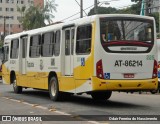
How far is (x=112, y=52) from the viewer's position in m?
15.2

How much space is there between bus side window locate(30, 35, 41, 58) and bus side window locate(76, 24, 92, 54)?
3.88 metres

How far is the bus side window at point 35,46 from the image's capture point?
19.8 metres

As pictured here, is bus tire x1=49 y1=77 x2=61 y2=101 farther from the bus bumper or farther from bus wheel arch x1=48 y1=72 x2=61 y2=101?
the bus bumper

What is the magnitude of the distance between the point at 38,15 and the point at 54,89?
169 ft

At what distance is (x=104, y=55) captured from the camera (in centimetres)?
1508

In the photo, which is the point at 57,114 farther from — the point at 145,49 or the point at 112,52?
the point at 145,49

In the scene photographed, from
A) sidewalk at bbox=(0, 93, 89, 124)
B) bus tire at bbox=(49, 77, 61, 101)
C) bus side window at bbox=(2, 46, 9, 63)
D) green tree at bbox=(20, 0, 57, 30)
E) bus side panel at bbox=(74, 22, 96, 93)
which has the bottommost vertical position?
sidewalk at bbox=(0, 93, 89, 124)

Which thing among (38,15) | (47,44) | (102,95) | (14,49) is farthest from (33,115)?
(38,15)

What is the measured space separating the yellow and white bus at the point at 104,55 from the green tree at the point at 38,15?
50705 millimetres

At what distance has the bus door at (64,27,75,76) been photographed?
660 inches

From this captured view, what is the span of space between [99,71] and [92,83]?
1.51 ft

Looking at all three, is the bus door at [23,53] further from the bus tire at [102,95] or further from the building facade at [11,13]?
the building facade at [11,13]

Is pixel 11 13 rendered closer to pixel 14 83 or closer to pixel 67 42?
pixel 14 83

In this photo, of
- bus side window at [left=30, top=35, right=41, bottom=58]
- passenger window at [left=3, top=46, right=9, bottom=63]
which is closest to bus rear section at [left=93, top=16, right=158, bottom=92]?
bus side window at [left=30, top=35, right=41, bottom=58]
